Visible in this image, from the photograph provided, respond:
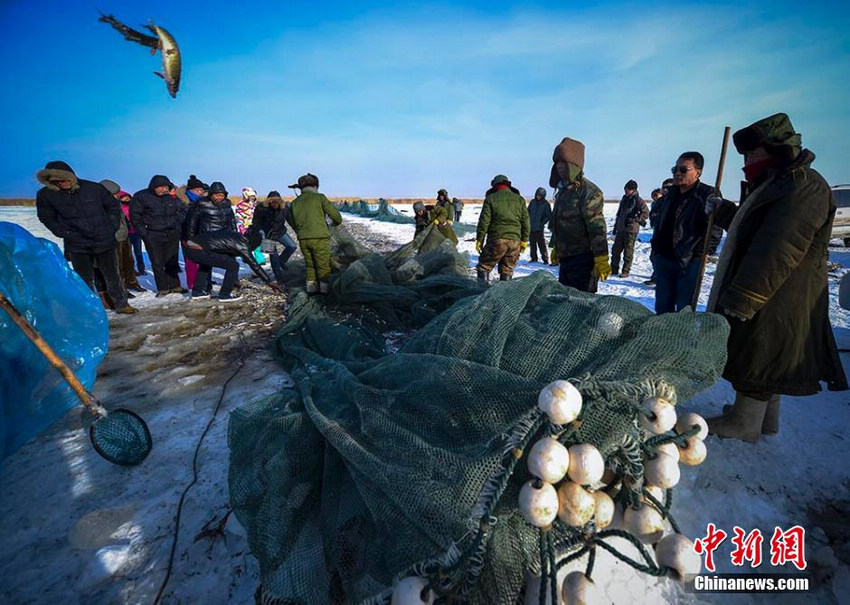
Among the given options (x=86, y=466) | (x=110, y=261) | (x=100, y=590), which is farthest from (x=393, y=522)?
(x=110, y=261)

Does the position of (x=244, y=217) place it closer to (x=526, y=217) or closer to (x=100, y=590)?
(x=526, y=217)

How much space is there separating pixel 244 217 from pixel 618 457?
997 cm

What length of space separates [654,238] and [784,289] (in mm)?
2106

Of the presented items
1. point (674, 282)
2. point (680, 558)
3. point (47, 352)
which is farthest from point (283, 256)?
point (680, 558)

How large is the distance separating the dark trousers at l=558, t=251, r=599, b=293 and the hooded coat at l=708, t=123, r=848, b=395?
89.6 inches

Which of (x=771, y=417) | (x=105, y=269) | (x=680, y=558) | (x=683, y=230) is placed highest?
(x=683, y=230)

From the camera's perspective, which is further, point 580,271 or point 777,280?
point 580,271

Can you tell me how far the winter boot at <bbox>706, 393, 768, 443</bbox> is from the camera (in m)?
2.36

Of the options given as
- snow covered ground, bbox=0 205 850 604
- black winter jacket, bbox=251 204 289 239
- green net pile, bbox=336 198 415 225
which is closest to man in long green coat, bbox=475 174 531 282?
snow covered ground, bbox=0 205 850 604

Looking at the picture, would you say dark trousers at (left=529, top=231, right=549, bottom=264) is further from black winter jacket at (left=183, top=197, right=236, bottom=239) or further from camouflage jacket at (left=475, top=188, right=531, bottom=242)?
black winter jacket at (left=183, top=197, right=236, bottom=239)

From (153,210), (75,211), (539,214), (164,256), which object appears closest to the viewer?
(75,211)

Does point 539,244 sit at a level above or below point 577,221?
below

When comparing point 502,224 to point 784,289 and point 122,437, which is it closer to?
point 784,289

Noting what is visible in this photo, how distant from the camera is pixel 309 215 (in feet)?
20.4
